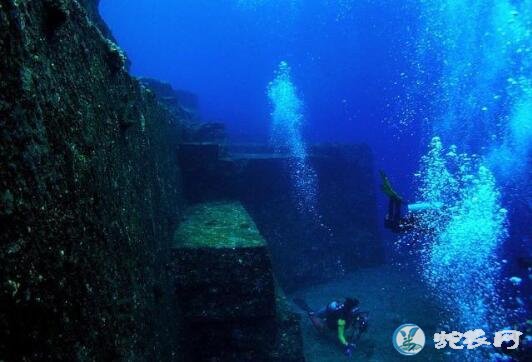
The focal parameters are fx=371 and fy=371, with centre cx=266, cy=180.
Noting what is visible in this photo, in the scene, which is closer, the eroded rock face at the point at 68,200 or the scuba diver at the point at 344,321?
the eroded rock face at the point at 68,200

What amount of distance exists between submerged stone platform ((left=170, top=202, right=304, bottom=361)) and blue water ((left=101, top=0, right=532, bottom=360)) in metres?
7.73

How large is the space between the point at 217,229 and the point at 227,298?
1.43 meters

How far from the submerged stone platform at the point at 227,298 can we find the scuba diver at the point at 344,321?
3.21 meters

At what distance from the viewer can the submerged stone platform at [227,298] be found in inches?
193

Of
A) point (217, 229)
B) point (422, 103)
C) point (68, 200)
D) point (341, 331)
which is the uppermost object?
point (422, 103)

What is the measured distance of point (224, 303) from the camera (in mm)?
4930

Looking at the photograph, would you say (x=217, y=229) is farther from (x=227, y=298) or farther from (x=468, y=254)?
(x=468, y=254)

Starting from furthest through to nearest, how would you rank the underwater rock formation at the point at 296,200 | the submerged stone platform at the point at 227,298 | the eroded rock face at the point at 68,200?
the underwater rock formation at the point at 296,200, the submerged stone platform at the point at 227,298, the eroded rock face at the point at 68,200

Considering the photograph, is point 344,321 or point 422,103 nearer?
point 344,321

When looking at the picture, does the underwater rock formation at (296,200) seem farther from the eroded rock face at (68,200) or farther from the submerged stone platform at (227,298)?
the eroded rock face at (68,200)

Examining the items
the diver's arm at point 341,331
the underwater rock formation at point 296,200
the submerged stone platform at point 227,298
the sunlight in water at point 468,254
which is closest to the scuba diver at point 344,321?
the diver's arm at point 341,331

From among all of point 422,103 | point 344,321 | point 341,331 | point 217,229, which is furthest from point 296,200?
point 422,103

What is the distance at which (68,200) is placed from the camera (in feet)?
6.79

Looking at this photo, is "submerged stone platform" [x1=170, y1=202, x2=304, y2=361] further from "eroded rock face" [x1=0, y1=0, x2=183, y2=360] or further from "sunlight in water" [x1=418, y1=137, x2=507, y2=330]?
"sunlight in water" [x1=418, y1=137, x2=507, y2=330]
